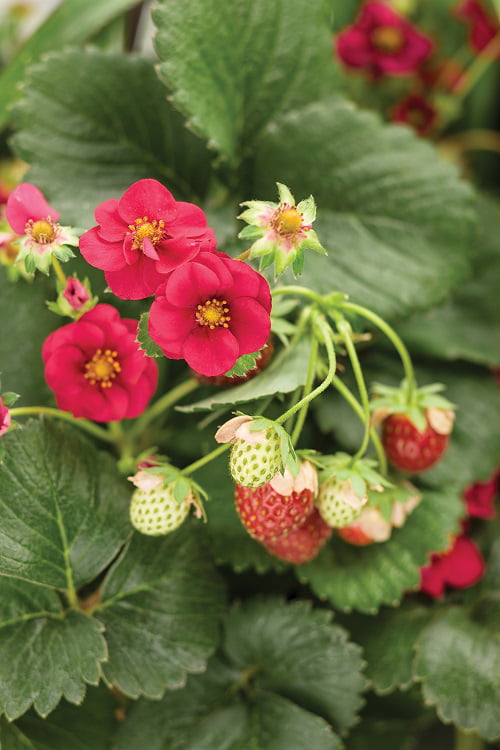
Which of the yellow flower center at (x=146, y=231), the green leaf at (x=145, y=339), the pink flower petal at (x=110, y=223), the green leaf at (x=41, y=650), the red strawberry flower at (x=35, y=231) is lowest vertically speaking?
the green leaf at (x=41, y=650)

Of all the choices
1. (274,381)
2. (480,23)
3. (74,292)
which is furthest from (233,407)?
(480,23)

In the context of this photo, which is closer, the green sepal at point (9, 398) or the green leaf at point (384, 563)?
the green sepal at point (9, 398)

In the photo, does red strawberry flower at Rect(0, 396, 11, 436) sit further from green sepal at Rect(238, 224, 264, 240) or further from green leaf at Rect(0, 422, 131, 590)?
green sepal at Rect(238, 224, 264, 240)

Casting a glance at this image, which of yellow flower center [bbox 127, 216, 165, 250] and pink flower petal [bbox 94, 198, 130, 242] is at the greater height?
yellow flower center [bbox 127, 216, 165, 250]

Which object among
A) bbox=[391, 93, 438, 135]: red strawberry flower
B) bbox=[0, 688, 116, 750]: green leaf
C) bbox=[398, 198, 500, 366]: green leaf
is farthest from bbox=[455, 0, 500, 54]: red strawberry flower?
bbox=[0, 688, 116, 750]: green leaf

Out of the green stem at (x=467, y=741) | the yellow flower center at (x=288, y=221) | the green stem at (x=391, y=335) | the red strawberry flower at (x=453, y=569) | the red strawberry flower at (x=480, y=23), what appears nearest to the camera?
the yellow flower center at (x=288, y=221)

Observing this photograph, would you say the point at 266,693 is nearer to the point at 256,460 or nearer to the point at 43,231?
the point at 256,460

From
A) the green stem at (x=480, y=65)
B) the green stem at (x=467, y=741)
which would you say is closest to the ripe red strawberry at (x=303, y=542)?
the green stem at (x=467, y=741)

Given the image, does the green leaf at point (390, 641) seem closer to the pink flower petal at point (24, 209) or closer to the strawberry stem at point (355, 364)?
the strawberry stem at point (355, 364)
